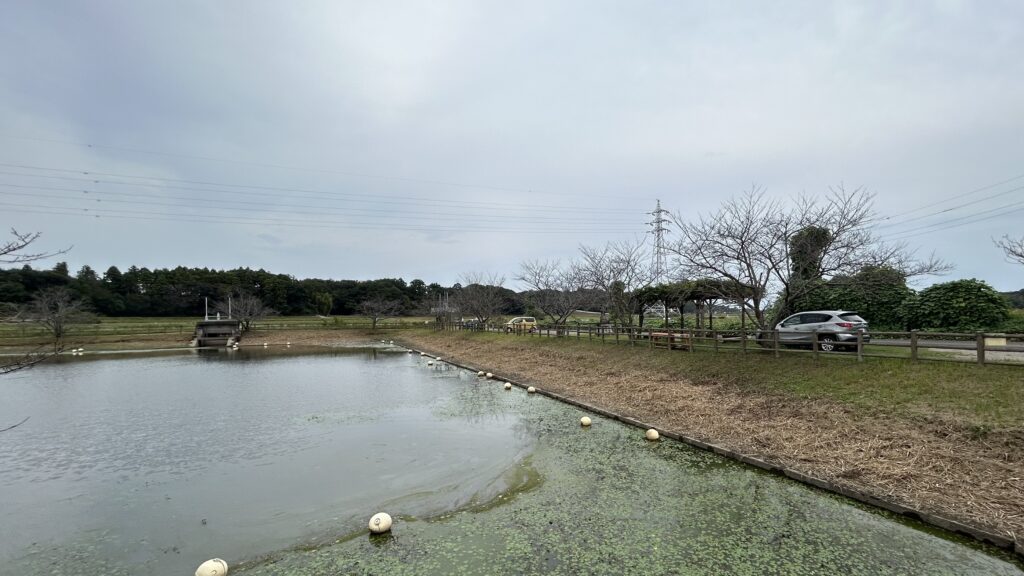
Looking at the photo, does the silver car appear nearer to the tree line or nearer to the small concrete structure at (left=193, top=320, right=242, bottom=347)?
the small concrete structure at (left=193, top=320, right=242, bottom=347)

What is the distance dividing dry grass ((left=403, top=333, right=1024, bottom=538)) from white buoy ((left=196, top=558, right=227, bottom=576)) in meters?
6.60

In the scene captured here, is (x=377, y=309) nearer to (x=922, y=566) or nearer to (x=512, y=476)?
(x=512, y=476)

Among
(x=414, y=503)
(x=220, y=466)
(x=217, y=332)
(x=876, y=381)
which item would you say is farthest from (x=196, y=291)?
(x=876, y=381)

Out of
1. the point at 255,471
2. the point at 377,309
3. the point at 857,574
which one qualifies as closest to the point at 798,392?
the point at 857,574

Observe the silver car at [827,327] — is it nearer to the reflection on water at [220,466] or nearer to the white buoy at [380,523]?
the reflection on water at [220,466]

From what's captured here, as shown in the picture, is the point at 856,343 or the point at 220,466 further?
the point at 856,343

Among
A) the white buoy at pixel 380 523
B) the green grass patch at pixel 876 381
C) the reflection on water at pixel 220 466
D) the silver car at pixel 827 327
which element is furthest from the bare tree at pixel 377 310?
the white buoy at pixel 380 523

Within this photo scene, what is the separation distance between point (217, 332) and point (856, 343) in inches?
1592

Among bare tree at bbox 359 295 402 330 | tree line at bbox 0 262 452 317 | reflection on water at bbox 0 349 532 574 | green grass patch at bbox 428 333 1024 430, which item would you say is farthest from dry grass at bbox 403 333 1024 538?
tree line at bbox 0 262 452 317

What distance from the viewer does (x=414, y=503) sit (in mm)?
5672

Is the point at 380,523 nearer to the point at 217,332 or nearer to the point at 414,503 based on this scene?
the point at 414,503

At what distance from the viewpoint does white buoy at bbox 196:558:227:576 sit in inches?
155

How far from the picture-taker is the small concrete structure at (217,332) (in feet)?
116

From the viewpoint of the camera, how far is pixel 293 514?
5.38 m
